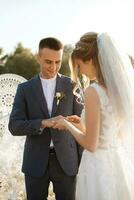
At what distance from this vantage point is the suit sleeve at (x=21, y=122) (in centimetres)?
450

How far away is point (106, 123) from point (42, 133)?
96cm

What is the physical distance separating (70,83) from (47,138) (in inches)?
23.1

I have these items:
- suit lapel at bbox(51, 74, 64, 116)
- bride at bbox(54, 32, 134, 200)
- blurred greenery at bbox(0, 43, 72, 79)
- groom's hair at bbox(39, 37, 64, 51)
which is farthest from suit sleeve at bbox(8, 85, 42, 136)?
blurred greenery at bbox(0, 43, 72, 79)

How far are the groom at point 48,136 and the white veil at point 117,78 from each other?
2.70 ft

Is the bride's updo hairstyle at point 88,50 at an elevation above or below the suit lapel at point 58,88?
above

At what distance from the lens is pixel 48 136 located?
4.75m

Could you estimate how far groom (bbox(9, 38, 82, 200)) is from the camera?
4688 millimetres

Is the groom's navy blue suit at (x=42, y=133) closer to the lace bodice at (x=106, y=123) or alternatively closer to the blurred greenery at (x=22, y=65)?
the lace bodice at (x=106, y=123)

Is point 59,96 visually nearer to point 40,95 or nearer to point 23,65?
point 40,95

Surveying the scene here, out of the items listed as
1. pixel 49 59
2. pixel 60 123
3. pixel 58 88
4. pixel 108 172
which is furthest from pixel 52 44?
pixel 108 172

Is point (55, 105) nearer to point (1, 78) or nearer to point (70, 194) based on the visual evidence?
point (70, 194)

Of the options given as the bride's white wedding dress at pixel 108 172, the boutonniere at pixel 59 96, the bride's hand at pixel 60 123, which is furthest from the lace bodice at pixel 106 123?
the boutonniere at pixel 59 96

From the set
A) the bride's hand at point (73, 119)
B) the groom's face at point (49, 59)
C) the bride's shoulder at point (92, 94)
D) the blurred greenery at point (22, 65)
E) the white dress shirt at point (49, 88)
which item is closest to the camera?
the bride's shoulder at point (92, 94)

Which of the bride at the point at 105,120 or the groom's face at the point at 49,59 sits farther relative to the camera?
the groom's face at the point at 49,59
